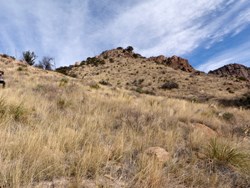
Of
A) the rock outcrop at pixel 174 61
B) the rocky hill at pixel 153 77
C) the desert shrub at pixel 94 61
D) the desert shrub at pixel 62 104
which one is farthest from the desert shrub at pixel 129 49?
the desert shrub at pixel 62 104

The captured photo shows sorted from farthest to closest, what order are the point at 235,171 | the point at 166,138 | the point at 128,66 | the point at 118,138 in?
the point at 128,66
the point at 166,138
the point at 118,138
the point at 235,171

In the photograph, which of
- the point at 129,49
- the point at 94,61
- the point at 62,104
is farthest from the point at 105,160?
the point at 129,49

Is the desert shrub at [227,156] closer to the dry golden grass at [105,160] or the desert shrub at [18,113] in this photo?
the dry golden grass at [105,160]

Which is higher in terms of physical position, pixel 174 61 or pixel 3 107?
pixel 174 61

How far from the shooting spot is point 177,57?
2458 inches

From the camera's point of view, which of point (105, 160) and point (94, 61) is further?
point (94, 61)

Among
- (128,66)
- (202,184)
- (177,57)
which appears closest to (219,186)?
(202,184)

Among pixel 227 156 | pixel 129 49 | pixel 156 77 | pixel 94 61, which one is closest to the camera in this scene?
pixel 227 156

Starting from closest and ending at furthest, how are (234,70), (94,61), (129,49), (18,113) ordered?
(18,113) < (94,61) < (129,49) < (234,70)

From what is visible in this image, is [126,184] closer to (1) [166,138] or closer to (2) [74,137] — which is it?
(2) [74,137]

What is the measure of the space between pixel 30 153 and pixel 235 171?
9.48 ft

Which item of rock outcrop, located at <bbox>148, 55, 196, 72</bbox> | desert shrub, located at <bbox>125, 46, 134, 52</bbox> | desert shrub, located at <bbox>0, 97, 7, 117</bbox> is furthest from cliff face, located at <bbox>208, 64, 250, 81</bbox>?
desert shrub, located at <bbox>0, 97, 7, 117</bbox>

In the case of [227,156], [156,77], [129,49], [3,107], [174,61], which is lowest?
[227,156]

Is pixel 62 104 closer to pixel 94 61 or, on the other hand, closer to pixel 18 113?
pixel 18 113
